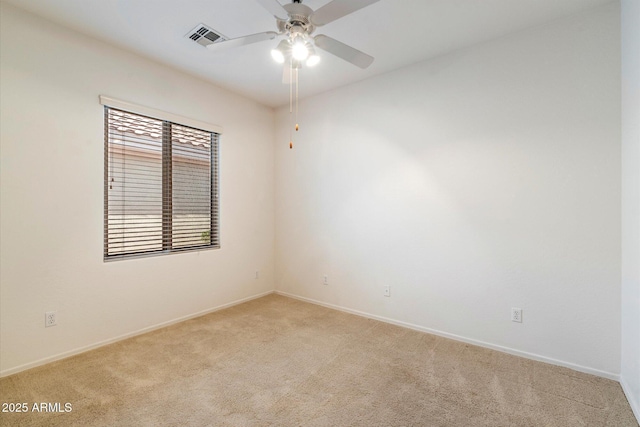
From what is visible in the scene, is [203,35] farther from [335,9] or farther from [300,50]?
[335,9]

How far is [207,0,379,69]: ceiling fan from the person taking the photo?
1602mm

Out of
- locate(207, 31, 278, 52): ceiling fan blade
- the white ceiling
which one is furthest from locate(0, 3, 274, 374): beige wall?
locate(207, 31, 278, 52): ceiling fan blade

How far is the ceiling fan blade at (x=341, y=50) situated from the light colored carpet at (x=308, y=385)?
7.45ft

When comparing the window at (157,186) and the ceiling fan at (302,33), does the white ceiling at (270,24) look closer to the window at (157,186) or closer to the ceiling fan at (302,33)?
the ceiling fan at (302,33)

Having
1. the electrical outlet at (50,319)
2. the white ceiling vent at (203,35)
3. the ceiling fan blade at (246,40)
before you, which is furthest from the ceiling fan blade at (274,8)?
the electrical outlet at (50,319)

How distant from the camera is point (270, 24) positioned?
92.7 inches

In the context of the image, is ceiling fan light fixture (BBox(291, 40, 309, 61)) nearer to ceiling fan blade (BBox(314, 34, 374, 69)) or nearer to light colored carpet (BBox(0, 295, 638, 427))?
ceiling fan blade (BBox(314, 34, 374, 69))

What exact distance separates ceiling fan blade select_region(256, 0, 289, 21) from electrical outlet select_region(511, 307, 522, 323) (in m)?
2.85

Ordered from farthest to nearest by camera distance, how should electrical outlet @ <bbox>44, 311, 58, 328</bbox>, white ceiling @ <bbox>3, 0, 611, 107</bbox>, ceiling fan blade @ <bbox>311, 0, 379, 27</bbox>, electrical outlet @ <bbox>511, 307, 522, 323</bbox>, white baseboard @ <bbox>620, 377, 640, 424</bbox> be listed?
1. electrical outlet @ <bbox>511, 307, 522, 323</bbox>
2. electrical outlet @ <bbox>44, 311, 58, 328</bbox>
3. white ceiling @ <bbox>3, 0, 611, 107</bbox>
4. white baseboard @ <bbox>620, 377, 640, 424</bbox>
5. ceiling fan blade @ <bbox>311, 0, 379, 27</bbox>

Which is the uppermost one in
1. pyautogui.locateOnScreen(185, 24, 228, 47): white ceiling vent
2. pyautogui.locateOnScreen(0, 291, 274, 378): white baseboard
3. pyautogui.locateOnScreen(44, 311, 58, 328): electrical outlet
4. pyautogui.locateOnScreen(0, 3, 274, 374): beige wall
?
pyautogui.locateOnScreen(185, 24, 228, 47): white ceiling vent

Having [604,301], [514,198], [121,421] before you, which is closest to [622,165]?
[514,198]

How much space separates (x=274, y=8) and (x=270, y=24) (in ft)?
2.57

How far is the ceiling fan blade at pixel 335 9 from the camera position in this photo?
1528 mm

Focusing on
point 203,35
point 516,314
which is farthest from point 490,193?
point 203,35
